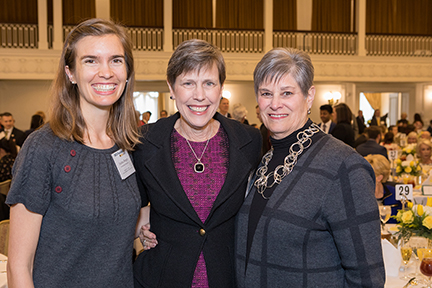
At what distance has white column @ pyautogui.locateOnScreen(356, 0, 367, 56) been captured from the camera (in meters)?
13.6

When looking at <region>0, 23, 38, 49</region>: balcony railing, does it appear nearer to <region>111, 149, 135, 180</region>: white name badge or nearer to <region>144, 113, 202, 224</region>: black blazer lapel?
<region>144, 113, 202, 224</region>: black blazer lapel

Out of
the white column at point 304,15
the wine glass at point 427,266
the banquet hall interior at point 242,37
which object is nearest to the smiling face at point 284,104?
the wine glass at point 427,266

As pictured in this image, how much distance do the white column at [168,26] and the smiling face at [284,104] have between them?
37.2 ft

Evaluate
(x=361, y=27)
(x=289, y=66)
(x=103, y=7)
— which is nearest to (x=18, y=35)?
(x=103, y=7)

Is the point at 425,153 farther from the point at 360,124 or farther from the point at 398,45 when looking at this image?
the point at 398,45

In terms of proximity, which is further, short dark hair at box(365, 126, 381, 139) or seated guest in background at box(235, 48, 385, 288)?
short dark hair at box(365, 126, 381, 139)

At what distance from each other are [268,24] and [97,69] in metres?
12.5

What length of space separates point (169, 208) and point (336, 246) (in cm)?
68

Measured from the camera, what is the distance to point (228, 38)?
520 inches

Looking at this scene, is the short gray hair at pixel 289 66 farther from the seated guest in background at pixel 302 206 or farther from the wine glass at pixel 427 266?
the wine glass at pixel 427 266

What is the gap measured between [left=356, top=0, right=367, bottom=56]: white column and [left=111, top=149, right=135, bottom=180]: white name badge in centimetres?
1307

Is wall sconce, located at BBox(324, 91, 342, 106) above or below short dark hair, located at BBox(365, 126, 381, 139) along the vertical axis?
above

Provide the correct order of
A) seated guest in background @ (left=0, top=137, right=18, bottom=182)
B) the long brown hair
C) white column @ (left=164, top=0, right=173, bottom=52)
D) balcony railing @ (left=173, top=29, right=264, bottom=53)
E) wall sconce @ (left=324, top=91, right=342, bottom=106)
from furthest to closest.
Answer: wall sconce @ (left=324, top=91, right=342, bottom=106) < balcony railing @ (left=173, top=29, right=264, bottom=53) < white column @ (left=164, top=0, right=173, bottom=52) < seated guest in background @ (left=0, top=137, right=18, bottom=182) < the long brown hair

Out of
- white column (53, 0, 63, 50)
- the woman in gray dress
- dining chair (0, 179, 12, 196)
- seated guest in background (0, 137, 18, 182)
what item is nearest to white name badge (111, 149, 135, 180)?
the woman in gray dress
